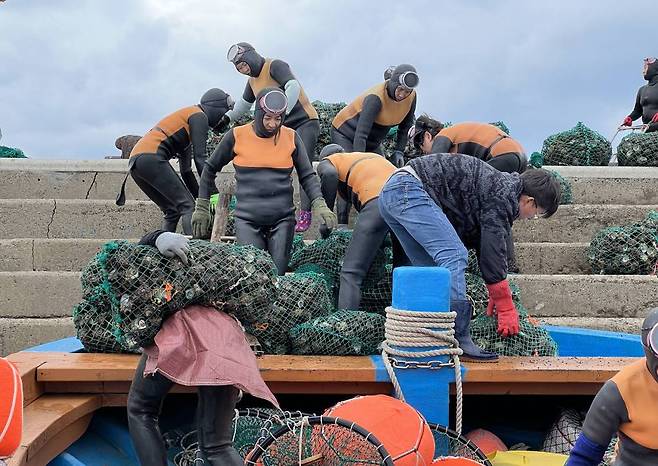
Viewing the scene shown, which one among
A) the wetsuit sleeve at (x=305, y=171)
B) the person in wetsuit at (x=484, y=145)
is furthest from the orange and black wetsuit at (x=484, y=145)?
the wetsuit sleeve at (x=305, y=171)

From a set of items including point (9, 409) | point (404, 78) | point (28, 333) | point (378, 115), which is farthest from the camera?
point (378, 115)

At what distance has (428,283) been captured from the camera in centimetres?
370

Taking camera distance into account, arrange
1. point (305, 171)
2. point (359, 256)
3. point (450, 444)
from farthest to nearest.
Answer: point (305, 171), point (359, 256), point (450, 444)

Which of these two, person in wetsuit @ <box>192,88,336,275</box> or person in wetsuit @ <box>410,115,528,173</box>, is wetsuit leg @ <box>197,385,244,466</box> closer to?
person in wetsuit @ <box>192,88,336,275</box>

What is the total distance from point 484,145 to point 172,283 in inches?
170

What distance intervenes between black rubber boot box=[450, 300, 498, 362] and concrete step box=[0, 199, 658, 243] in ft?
13.5

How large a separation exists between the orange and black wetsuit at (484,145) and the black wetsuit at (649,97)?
22.3 ft

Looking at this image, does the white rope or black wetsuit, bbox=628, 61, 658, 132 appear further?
black wetsuit, bbox=628, 61, 658, 132

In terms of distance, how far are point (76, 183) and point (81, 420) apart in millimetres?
5891

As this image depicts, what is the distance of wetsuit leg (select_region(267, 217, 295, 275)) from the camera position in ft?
17.6

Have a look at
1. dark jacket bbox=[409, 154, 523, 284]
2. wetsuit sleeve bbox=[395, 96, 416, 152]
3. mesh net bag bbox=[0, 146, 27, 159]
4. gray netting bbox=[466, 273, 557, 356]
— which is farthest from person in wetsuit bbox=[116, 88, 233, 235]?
mesh net bag bbox=[0, 146, 27, 159]

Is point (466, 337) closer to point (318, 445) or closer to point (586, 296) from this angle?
point (318, 445)

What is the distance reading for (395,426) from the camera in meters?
3.27

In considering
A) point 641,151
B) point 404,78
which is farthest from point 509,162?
point 641,151
